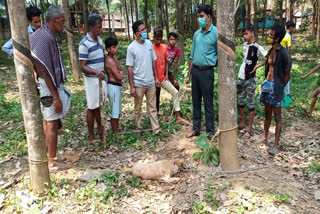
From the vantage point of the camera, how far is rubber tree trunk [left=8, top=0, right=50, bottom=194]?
9.73 feet

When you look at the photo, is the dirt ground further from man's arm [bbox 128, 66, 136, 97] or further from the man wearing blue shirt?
the man wearing blue shirt

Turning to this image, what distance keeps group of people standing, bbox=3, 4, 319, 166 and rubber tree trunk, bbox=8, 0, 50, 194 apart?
0.50 metres

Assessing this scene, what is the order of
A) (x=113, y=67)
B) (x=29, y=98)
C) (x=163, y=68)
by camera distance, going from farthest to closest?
(x=163, y=68) → (x=113, y=67) → (x=29, y=98)

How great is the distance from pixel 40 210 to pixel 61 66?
1873 millimetres

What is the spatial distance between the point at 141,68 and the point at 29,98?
2463 mm

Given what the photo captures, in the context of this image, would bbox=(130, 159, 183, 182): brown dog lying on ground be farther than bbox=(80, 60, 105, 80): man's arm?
No

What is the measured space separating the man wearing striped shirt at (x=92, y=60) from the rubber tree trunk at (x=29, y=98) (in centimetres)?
166

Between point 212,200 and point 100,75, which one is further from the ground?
point 100,75

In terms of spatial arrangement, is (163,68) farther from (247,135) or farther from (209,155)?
(209,155)

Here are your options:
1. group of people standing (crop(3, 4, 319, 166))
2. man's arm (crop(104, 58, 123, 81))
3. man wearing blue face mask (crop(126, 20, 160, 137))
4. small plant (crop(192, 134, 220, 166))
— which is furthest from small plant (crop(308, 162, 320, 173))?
man's arm (crop(104, 58, 123, 81))

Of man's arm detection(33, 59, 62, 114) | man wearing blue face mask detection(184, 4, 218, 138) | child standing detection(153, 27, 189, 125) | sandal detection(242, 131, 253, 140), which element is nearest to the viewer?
man's arm detection(33, 59, 62, 114)

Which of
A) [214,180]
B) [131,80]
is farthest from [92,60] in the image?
[214,180]

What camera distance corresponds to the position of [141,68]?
5254 mm

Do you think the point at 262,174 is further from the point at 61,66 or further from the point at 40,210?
the point at 61,66
